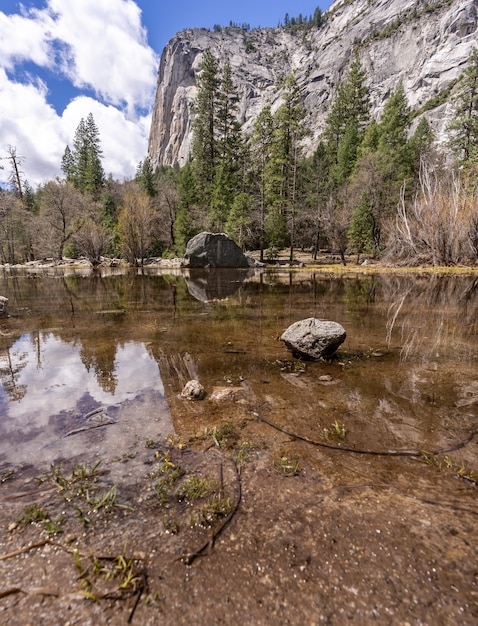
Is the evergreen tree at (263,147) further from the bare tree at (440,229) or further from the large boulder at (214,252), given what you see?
the bare tree at (440,229)

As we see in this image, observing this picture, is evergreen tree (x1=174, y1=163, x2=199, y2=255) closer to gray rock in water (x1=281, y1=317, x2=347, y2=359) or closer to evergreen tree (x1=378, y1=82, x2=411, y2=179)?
evergreen tree (x1=378, y1=82, x2=411, y2=179)

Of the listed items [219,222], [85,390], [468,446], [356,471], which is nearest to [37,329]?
[85,390]

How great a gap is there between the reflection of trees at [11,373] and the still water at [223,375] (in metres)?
0.02

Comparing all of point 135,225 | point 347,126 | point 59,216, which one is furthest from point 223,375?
point 347,126

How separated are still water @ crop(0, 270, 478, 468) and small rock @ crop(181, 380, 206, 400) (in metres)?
0.20

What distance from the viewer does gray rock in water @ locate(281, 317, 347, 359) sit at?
5.82 m

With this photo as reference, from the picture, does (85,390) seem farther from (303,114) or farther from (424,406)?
(303,114)

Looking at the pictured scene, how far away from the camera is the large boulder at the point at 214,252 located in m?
33.7

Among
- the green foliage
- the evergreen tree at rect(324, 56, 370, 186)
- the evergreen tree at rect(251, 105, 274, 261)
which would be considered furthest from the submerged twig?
the evergreen tree at rect(324, 56, 370, 186)

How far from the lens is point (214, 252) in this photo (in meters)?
34.0

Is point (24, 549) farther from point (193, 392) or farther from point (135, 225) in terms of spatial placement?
point (135, 225)

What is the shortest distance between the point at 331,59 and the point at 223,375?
452 feet

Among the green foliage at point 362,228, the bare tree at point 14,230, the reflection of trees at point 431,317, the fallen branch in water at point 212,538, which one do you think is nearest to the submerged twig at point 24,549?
the fallen branch in water at point 212,538

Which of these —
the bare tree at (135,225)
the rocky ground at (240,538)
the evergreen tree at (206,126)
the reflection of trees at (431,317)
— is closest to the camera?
the rocky ground at (240,538)
